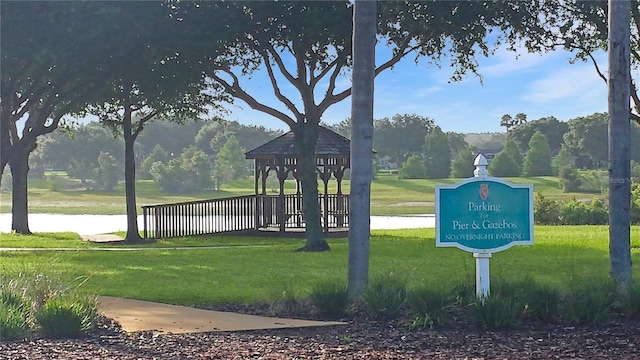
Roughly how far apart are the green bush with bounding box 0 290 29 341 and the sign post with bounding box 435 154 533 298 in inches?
150

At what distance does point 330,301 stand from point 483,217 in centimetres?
168

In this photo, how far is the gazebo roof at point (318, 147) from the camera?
23.2 meters

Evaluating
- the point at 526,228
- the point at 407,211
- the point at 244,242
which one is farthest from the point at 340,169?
the point at 407,211

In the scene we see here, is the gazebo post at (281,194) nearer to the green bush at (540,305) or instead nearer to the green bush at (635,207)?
the green bush at (635,207)

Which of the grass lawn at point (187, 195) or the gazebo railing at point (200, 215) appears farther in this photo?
the grass lawn at point (187, 195)

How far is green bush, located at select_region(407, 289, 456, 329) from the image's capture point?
720cm

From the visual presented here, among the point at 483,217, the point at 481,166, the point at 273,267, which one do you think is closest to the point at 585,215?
the point at 273,267

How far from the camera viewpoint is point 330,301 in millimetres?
7969

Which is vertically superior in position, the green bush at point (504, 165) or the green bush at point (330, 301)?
the green bush at point (504, 165)

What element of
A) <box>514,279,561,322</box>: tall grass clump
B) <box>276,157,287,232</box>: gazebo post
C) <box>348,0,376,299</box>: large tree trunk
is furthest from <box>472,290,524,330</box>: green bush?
<box>276,157,287,232</box>: gazebo post

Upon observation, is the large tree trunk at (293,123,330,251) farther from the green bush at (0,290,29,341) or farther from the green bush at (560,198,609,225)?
the green bush at (560,198,609,225)

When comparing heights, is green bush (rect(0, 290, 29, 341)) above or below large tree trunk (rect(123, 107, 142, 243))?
below

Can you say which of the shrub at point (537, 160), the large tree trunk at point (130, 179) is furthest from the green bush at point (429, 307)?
the shrub at point (537, 160)

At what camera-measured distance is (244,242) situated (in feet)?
72.5
